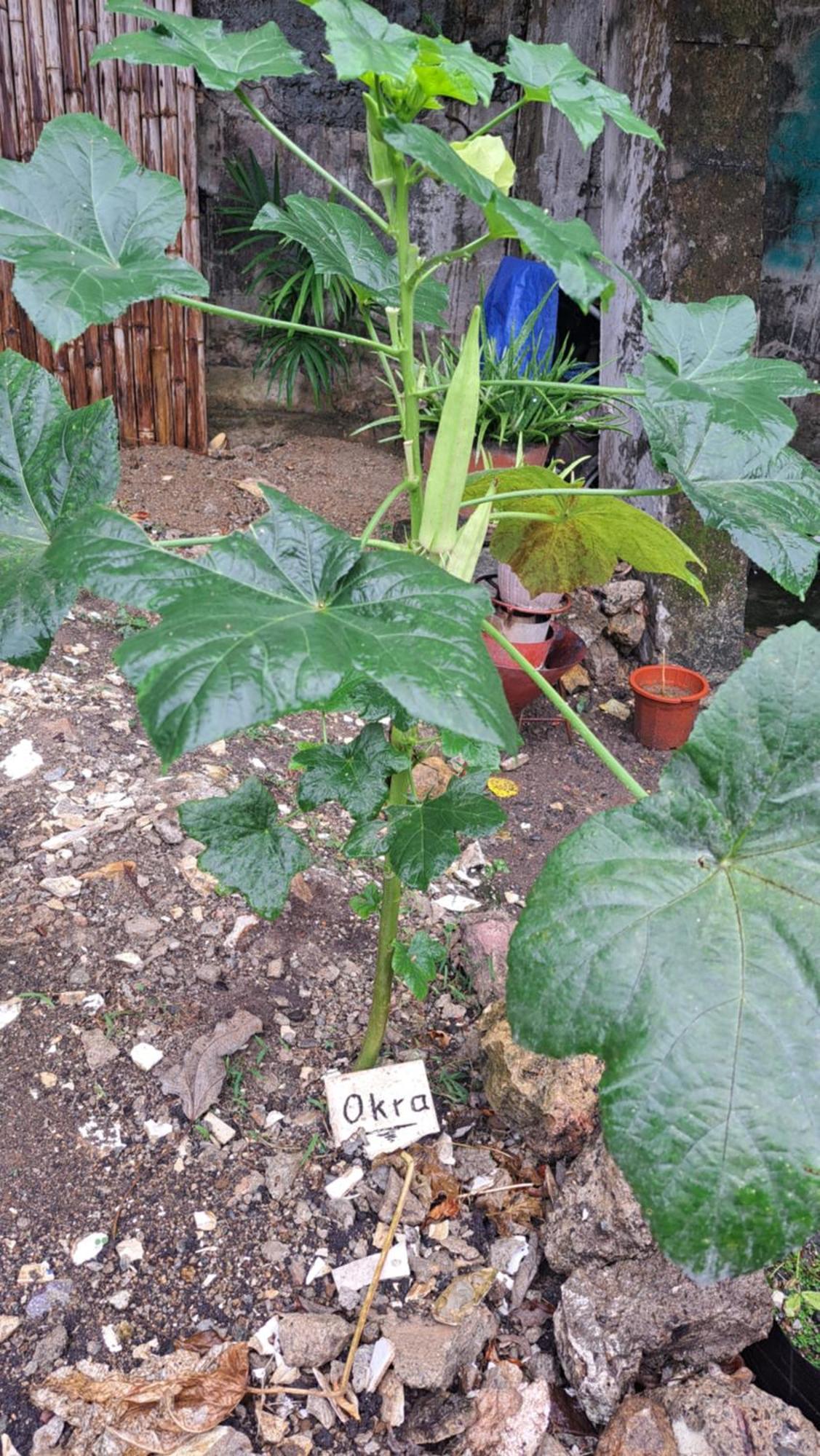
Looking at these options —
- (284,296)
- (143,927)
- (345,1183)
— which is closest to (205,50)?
(143,927)

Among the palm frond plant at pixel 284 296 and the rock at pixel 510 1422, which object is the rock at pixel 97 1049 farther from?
the palm frond plant at pixel 284 296

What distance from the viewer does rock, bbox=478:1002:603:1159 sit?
1.53m

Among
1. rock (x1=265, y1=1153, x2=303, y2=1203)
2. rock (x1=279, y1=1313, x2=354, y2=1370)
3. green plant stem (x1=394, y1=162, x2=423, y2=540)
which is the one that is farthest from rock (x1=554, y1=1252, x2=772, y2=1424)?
green plant stem (x1=394, y1=162, x2=423, y2=540)

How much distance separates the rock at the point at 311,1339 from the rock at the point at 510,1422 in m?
0.20

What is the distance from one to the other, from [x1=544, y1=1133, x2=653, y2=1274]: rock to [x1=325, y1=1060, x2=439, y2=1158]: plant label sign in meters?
0.25

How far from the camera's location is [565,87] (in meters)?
1.02

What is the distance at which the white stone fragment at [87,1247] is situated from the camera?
56.3 inches

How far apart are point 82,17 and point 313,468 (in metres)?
1.81

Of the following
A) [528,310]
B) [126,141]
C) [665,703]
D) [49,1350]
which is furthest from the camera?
[528,310]

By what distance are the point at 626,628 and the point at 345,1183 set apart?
231cm

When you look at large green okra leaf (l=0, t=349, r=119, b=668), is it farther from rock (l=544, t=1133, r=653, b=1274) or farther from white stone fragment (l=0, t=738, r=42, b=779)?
white stone fragment (l=0, t=738, r=42, b=779)

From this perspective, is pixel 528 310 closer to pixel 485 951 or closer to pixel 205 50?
pixel 485 951

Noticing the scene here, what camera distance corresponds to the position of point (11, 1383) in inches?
51.3

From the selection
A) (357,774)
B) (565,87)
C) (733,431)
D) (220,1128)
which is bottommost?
(220,1128)
